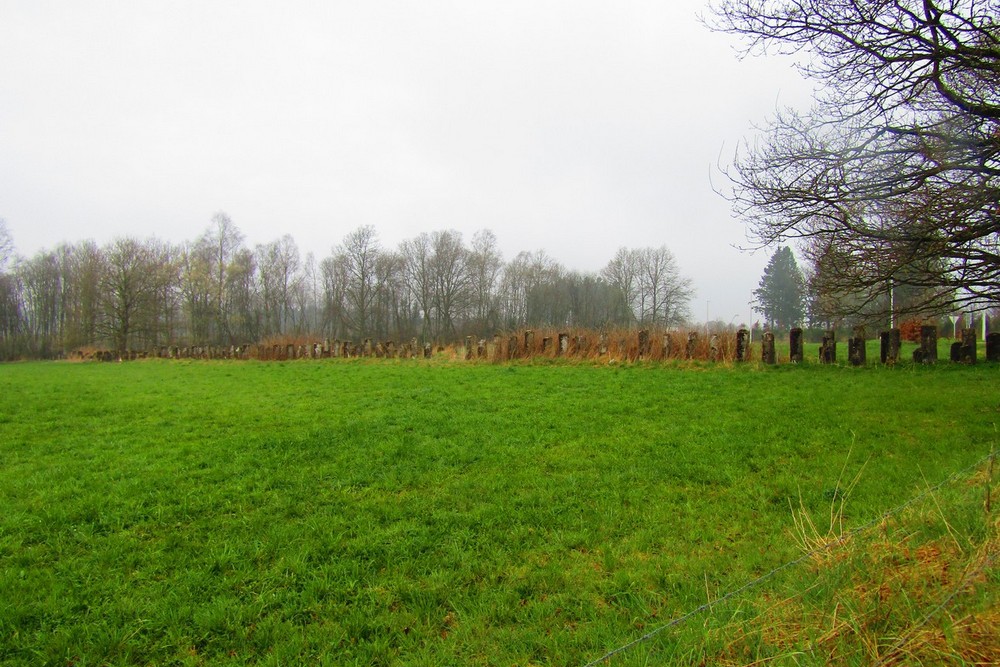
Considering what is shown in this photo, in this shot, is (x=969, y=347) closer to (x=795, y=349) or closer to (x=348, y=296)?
(x=795, y=349)

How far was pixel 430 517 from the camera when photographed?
4164 mm

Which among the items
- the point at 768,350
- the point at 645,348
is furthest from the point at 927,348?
the point at 645,348

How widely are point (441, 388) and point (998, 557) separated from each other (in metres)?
9.65

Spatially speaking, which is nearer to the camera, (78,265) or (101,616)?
(101,616)

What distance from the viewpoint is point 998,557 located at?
6.93 feet

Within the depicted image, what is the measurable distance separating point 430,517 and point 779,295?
58868 millimetres

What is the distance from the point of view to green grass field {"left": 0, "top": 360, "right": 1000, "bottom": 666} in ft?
8.96

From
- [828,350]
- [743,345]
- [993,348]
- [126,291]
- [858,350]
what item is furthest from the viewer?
[126,291]

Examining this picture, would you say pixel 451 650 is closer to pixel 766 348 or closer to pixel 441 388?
pixel 441 388

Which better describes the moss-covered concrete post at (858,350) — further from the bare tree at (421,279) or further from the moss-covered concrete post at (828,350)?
the bare tree at (421,279)

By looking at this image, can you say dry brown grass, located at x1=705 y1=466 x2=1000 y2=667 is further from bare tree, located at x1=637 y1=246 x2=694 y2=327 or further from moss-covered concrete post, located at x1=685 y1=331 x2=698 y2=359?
bare tree, located at x1=637 y1=246 x2=694 y2=327

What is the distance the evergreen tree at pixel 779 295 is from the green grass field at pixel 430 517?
49.9m

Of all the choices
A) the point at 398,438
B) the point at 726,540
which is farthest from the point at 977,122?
the point at 398,438

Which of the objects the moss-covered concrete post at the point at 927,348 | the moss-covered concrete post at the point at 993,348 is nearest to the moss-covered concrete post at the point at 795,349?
the moss-covered concrete post at the point at 927,348
